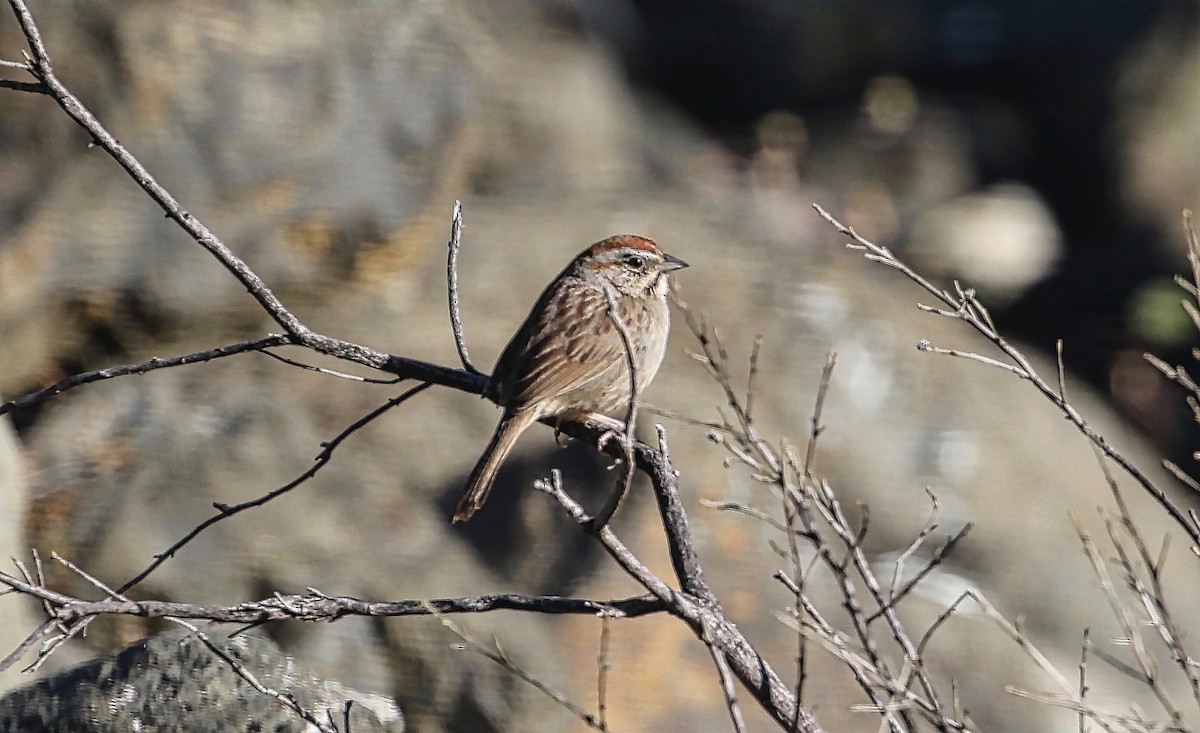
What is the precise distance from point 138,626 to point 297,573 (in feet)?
2.28

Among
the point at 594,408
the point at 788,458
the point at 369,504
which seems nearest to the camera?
the point at 788,458

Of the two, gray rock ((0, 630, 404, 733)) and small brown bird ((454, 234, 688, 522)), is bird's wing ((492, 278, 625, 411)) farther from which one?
gray rock ((0, 630, 404, 733))

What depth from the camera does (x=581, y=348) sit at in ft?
13.2

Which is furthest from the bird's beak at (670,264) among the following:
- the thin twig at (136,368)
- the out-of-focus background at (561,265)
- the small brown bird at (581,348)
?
the out-of-focus background at (561,265)

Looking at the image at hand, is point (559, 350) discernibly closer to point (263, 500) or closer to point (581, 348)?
point (581, 348)

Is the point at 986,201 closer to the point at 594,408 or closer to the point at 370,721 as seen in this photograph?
the point at 594,408

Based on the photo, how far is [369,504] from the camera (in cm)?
613

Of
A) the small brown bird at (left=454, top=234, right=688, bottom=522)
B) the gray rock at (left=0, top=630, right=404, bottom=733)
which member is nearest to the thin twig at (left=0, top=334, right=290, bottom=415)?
the small brown bird at (left=454, top=234, right=688, bottom=522)

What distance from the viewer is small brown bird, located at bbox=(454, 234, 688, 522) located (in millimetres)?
3803

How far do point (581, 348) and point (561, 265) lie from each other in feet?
9.67

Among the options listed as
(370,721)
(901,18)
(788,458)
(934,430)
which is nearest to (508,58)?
(901,18)

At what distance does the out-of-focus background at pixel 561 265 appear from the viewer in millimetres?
5926

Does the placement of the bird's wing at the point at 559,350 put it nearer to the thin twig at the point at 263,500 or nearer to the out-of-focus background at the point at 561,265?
the thin twig at the point at 263,500

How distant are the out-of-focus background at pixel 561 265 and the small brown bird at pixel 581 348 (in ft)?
6.05
